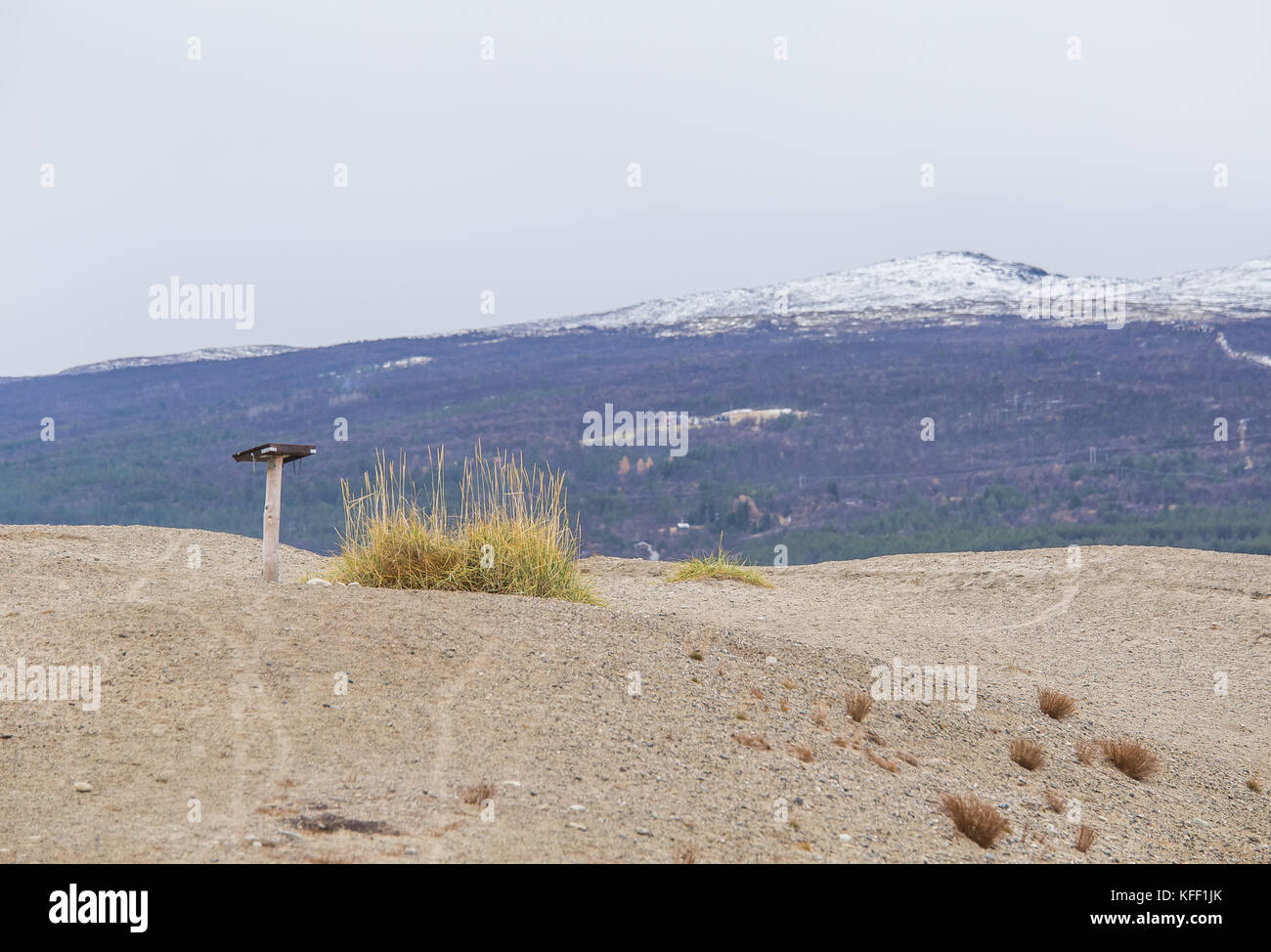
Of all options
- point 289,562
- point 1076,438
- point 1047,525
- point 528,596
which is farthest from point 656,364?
point 528,596

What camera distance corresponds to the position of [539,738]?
19.1 feet

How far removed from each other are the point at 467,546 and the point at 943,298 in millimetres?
85689

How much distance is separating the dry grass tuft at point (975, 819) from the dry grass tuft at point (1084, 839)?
389 millimetres

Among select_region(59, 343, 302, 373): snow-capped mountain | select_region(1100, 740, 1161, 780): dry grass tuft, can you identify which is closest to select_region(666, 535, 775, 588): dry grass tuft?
select_region(1100, 740, 1161, 780): dry grass tuft

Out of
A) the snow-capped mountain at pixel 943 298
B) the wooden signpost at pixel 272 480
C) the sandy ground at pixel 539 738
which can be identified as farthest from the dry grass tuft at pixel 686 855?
the snow-capped mountain at pixel 943 298

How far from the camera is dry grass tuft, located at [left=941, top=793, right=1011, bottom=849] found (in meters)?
5.49

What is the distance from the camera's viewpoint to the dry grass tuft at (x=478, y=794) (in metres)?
4.91

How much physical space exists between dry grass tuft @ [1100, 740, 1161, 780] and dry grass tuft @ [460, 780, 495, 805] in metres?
4.40

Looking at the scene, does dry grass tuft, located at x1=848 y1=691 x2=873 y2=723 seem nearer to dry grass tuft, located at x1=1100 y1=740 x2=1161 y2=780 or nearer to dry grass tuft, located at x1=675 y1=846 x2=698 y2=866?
dry grass tuft, located at x1=1100 y1=740 x2=1161 y2=780

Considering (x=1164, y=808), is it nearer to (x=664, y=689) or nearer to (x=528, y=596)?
(x=664, y=689)

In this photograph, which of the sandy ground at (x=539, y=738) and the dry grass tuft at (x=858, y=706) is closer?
the sandy ground at (x=539, y=738)

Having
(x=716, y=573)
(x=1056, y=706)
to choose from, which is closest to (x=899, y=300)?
(x=716, y=573)

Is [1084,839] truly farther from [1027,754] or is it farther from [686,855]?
[686,855]

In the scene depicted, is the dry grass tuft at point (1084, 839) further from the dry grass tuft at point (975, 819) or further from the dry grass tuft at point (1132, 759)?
the dry grass tuft at point (1132, 759)
